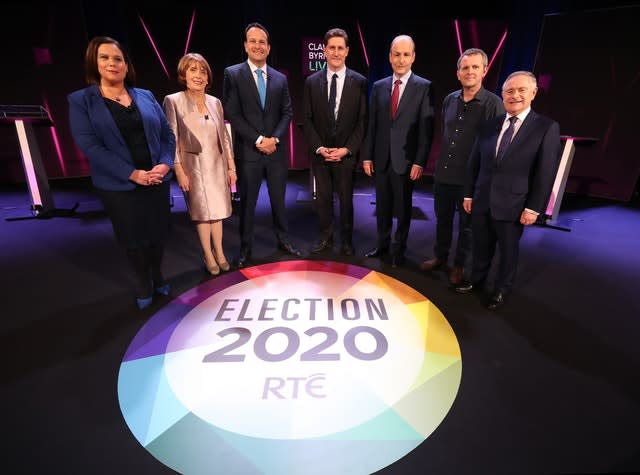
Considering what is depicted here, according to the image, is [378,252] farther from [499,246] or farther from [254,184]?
[254,184]

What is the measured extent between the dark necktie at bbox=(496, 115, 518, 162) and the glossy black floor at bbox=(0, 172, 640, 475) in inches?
45.3

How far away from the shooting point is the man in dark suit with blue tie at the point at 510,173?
227cm

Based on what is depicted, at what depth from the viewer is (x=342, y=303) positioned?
2.74m

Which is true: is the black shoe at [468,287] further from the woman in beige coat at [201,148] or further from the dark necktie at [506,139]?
the woman in beige coat at [201,148]

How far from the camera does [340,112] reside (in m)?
3.19

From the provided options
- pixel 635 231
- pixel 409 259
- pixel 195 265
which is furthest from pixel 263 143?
pixel 635 231

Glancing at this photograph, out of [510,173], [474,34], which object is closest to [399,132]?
[510,173]

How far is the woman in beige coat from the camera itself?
2695 millimetres

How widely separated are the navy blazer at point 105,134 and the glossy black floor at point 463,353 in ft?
3.37

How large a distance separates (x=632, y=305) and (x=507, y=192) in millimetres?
1507

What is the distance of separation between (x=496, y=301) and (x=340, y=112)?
2.04 meters

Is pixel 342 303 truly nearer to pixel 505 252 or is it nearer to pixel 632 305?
pixel 505 252

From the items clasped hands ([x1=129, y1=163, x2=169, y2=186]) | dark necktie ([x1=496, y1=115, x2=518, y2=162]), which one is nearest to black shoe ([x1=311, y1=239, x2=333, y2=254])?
clasped hands ([x1=129, y1=163, x2=169, y2=186])

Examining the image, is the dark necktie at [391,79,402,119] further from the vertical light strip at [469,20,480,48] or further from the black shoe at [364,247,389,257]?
the vertical light strip at [469,20,480,48]
